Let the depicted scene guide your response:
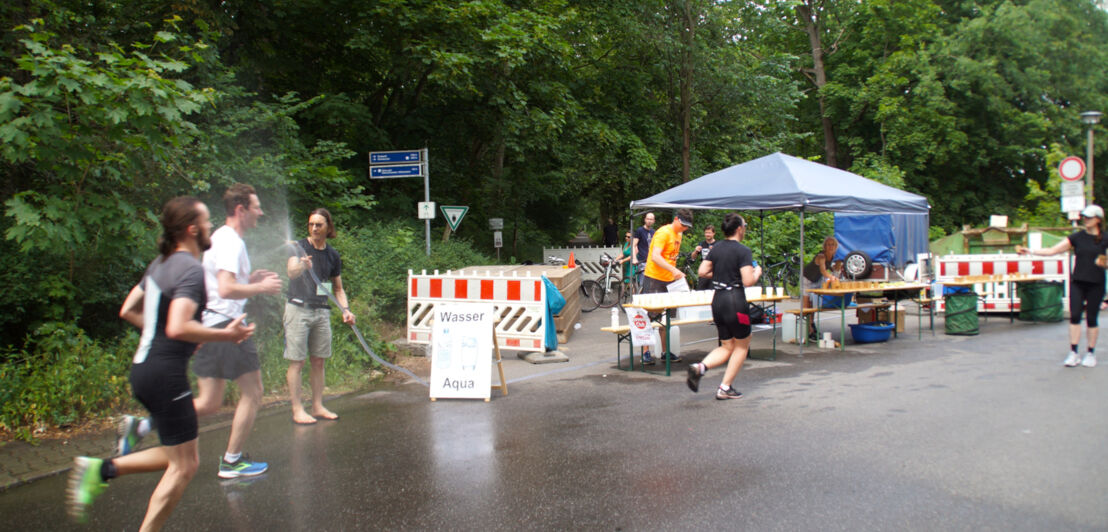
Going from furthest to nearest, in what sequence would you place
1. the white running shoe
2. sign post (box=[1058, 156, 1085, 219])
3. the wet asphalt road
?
sign post (box=[1058, 156, 1085, 219])
the white running shoe
the wet asphalt road

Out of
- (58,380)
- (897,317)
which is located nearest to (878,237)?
(897,317)

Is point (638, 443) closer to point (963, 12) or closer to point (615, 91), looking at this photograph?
point (615, 91)

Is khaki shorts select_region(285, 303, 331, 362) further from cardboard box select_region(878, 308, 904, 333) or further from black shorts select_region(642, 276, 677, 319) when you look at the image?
cardboard box select_region(878, 308, 904, 333)

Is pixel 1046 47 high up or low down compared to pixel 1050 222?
up

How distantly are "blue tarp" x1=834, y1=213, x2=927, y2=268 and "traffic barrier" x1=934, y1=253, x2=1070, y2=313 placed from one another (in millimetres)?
3946

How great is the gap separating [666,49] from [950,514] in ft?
58.3

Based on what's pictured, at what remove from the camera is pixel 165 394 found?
3314 mm

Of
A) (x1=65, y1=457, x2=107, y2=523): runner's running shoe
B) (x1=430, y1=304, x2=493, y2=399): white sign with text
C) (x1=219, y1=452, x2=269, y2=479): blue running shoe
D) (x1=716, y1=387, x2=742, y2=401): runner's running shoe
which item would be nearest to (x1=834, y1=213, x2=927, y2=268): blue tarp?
(x1=716, y1=387, x2=742, y2=401): runner's running shoe

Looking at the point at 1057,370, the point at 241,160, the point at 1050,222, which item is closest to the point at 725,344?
the point at 1057,370

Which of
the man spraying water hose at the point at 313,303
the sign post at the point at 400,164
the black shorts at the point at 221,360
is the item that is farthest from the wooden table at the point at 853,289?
the black shorts at the point at 221,360

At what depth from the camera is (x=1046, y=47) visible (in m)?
27.0

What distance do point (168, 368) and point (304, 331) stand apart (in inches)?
97.2

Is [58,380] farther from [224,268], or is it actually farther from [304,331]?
[224,268]

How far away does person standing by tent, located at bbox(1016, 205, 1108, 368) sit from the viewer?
7816 millimetres
